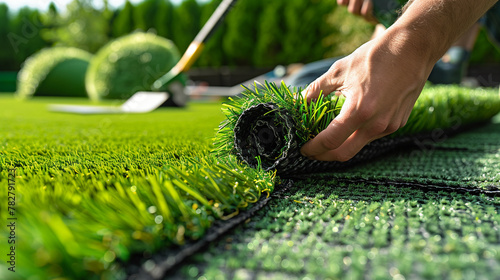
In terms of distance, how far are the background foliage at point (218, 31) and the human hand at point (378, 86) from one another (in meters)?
9.50

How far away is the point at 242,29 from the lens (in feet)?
42.8

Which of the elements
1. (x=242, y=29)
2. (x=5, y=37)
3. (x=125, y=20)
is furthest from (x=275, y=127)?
(x=5, y=37)

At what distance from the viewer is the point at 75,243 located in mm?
529

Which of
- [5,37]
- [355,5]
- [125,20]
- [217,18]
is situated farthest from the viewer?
[5,37]

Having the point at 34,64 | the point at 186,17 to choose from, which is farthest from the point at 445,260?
the point at 186,17

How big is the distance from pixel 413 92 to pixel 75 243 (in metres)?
0.87

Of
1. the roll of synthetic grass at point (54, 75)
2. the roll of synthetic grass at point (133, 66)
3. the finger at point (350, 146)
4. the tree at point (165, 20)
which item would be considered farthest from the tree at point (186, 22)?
the finger at point (350, 146)

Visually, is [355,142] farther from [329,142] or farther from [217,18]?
[217,18]

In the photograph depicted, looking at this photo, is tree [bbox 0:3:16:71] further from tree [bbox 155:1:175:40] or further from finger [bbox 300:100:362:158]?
finger [bbox 300:100:362:158]

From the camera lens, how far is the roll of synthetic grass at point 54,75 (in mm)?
10227

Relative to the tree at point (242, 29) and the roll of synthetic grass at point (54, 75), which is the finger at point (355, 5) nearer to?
the roll of synthetic grass at point (54, 75)

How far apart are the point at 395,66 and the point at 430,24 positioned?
0.15m

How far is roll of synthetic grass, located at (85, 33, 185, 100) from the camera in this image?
7.50m

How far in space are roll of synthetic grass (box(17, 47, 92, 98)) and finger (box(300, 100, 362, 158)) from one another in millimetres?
11013
